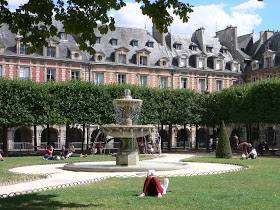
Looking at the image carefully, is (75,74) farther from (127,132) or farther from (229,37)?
(127,132)

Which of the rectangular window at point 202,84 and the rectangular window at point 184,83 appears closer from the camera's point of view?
the rectangular window at point 184,83

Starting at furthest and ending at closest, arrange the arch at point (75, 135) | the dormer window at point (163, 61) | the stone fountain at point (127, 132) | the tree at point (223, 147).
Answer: the dormer window at point (163, 61) < the arch at point (75, 135) < the tree at point (223, 147) < the stone fountain at point (127, 132)

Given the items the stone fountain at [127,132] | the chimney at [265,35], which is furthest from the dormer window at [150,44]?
the stone fountain at [127,132]

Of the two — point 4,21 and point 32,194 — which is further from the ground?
point 4,21

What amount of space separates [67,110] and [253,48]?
34737 mm

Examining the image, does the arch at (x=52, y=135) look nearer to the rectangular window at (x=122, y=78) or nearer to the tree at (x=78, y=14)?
the rectangular window at (x=122, y=78)

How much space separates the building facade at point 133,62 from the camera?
5138 cm

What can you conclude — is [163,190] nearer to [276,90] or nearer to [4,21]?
[4,21]

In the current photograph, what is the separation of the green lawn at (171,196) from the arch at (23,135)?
37362 millimetres

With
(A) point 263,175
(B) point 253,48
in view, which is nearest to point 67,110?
(A) point 263,175

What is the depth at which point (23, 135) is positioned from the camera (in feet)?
176

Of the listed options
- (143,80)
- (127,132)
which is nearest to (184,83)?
(143,80)

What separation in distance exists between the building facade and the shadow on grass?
110ft

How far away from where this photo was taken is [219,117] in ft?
152
